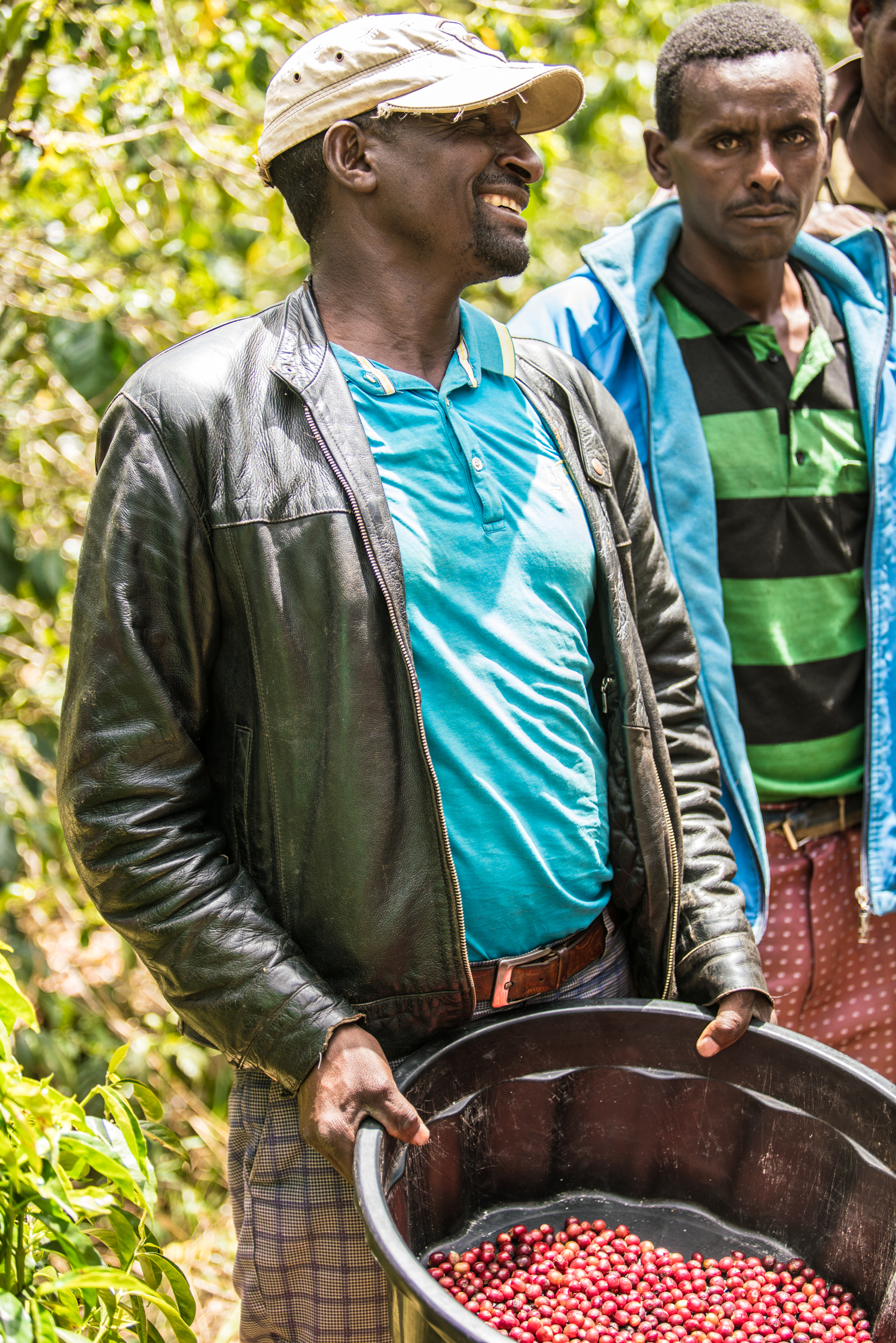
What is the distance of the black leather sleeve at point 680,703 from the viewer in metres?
1.85

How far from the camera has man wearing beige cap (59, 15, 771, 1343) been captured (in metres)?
1.47

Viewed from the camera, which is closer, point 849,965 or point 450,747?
point 450,747

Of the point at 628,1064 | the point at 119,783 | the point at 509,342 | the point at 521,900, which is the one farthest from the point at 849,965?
the point at 119,783

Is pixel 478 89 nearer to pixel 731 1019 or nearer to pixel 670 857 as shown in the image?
pixel 670 857

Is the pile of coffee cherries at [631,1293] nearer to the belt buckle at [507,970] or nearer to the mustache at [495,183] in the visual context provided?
the belt buckle at [507,970]

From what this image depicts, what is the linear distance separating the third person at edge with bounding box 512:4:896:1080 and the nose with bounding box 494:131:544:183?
1.48 ft

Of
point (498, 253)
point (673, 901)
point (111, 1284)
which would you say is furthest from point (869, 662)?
point (111, 1284)

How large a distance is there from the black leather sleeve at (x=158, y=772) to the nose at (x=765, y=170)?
1.21m

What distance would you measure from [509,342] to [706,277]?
635 millimetres

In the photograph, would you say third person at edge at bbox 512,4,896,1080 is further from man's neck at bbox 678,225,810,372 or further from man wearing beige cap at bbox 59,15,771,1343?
man wearing beige cap at bbox 59,15,771,1343

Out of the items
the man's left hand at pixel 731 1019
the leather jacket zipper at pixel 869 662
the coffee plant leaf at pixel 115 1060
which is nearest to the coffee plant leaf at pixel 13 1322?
the coffee plant leaf at pixel 115 1060

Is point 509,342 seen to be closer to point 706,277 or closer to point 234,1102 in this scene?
point 706,277

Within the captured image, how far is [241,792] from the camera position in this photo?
155 centimetres

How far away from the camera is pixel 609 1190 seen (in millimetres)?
1741
